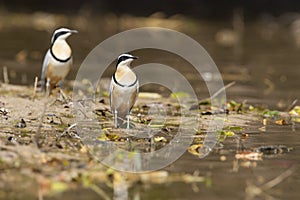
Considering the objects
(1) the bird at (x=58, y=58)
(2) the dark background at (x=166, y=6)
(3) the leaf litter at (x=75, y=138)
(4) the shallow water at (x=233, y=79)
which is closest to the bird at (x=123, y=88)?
(3) the leaf litter at (x=75, y=138)

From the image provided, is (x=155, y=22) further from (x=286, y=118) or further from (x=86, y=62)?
(x=286, y=118)

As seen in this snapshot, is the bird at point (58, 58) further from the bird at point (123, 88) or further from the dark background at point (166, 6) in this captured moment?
the dark background at point (166, 6)

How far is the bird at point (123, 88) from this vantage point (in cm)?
750

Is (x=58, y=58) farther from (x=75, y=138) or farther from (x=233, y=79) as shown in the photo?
(x=233, y=79)

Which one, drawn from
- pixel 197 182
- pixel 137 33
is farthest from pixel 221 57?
pixel 197 182

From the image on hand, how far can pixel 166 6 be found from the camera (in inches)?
933

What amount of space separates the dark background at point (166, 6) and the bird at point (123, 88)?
15.5m

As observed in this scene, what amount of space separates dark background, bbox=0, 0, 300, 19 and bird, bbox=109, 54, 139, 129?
1552 cm

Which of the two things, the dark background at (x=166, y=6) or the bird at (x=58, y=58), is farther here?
the dark background at (x=166, y=6)

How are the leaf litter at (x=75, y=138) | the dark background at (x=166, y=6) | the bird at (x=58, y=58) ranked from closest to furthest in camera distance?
the leaf litter at (x=75, y=138) < the bird at (x=58, y=58) < the dark background at (x=166, y=6)

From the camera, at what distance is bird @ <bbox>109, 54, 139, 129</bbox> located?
7500 mm

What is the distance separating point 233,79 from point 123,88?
4.63 m

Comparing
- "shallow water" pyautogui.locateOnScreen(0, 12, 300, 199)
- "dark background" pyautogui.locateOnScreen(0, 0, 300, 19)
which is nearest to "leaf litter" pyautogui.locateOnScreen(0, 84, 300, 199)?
"shallow water" pyautogui.locateOnScreen(0, 12, 300, 199)

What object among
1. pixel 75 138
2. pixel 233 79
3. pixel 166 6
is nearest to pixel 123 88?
pixel 75 138
